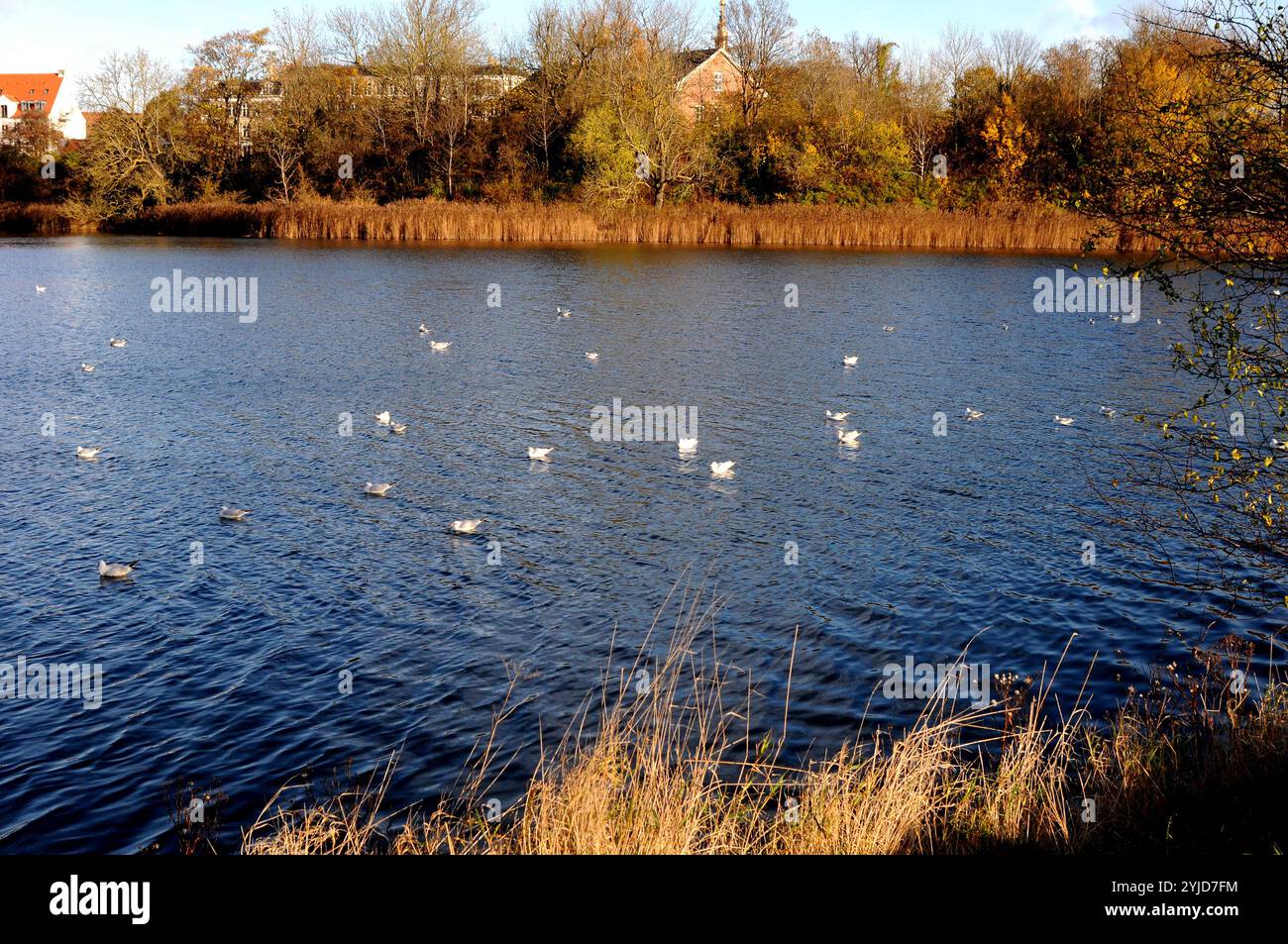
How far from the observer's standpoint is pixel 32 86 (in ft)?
424

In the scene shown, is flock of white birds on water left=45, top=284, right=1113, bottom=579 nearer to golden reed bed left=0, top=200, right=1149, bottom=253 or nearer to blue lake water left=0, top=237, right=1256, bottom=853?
blue lake water left=0, top=237, right=1256, bottom=853

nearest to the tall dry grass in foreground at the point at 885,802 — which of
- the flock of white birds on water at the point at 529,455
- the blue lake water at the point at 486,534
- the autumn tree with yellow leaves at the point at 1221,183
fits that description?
the blue lake water at the point at 486,534

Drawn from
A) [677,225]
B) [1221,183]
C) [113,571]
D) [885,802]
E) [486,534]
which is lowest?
[885,802]

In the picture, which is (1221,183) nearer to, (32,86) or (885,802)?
(885,802)

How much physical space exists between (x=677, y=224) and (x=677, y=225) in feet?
0.33

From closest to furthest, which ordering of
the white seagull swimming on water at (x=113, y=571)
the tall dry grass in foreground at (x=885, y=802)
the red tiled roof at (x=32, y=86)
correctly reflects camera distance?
the tall dry grass in foreground at (x=885, y=802) → the white seagull swimming on water at (x=113, y=571) → the red tiled roof at (x=32, y=86)

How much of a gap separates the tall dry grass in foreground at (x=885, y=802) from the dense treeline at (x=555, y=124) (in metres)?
65.6

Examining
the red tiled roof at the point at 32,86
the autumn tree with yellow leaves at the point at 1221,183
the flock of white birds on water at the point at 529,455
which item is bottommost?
the flock of white birds on water at the point at 529,455

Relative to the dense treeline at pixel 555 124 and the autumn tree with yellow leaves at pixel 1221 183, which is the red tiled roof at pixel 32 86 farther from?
the autumn tree with yellow leaves at pixel 1221 183

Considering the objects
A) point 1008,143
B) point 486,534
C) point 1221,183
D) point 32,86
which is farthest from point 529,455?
point 32,86

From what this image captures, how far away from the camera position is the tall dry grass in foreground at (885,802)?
301 inches

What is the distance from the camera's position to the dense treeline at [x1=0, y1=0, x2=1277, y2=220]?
7694 centimetres

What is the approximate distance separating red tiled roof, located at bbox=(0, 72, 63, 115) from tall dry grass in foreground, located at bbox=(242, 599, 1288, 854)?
5664 inches
